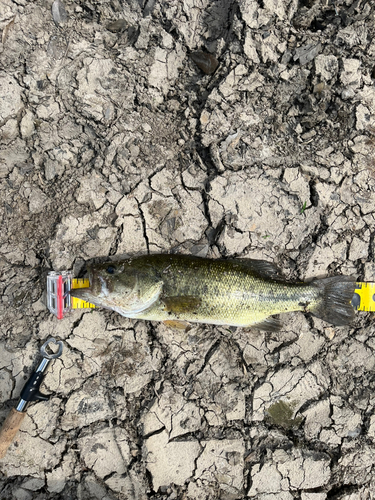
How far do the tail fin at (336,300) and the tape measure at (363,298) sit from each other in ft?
0.59

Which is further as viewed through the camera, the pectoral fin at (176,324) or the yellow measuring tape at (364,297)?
the yellow measuring tape at (364,297)

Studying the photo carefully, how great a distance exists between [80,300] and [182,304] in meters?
1.15

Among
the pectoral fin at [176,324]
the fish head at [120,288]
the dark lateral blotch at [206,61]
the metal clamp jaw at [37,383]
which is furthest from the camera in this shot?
the dark lateral blotch at [206,61]

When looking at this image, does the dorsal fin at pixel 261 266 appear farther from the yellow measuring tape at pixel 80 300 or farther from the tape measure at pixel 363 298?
the yellow measuring tape at pixel 80 300

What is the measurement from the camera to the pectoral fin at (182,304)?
3.66 meters

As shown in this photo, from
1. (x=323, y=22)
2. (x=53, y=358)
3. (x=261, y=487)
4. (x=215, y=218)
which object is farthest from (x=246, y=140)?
(x=261, y=487)

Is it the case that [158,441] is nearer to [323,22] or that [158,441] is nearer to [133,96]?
[133,96]

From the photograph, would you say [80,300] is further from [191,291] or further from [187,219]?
[187,219]

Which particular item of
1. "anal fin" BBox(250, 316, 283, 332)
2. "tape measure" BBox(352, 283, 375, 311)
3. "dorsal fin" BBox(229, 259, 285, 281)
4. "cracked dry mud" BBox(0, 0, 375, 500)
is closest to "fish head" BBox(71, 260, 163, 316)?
"cracked dry mud" BBox(0, 0, 375, 500)

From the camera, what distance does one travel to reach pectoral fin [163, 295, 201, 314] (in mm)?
3662

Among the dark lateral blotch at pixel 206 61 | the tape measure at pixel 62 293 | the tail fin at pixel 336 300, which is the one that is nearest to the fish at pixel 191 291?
the tail fin at pixel 336 300

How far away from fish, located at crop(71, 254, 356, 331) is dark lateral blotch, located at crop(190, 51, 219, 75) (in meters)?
2.15

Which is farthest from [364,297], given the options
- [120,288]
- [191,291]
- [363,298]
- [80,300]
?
[80,300]

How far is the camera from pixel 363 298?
4.15 m
